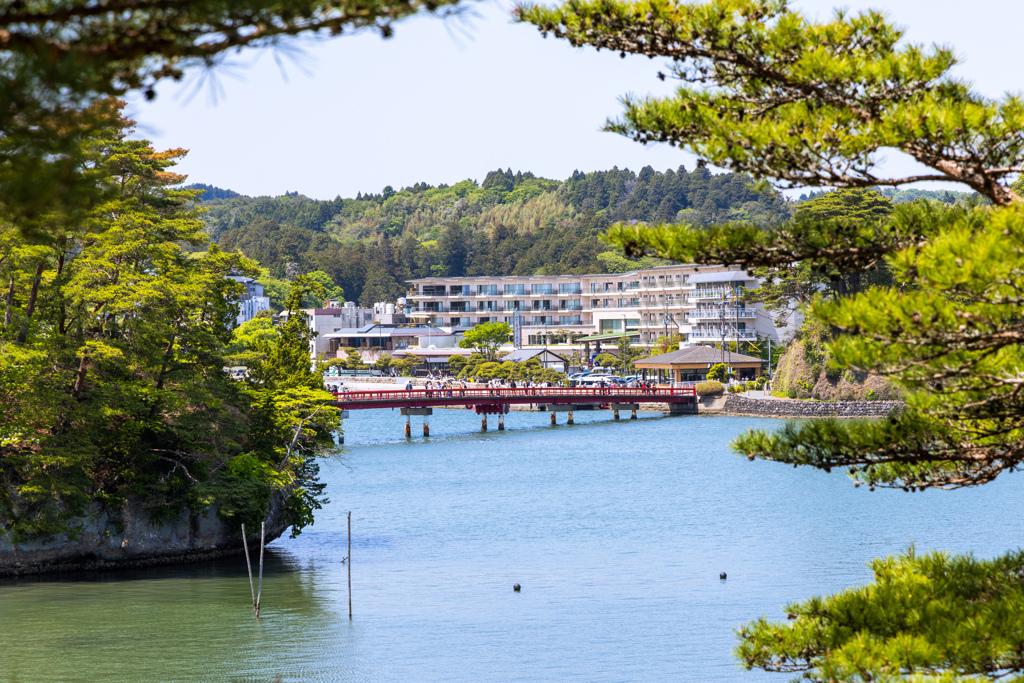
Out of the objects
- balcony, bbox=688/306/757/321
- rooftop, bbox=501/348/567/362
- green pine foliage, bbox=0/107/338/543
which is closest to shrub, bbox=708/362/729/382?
balcony, bbox=688/306/757/321

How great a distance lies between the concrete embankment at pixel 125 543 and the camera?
24500mm

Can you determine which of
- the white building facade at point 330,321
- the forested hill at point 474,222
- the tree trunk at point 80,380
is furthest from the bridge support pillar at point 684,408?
the white building facade at point 330,321

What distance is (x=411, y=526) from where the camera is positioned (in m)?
33.9

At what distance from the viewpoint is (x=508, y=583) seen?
2541cm

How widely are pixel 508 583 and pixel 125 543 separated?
9.86 meters

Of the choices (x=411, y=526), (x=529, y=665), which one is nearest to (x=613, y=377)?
(x=411, y=526)

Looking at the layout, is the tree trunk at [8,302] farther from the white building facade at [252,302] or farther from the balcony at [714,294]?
the white building facade at [252,302]

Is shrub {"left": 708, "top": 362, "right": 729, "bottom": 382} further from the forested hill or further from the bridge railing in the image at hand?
the forested hill

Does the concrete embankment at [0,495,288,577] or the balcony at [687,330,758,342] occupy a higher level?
the balcony at [687,330,758,342]

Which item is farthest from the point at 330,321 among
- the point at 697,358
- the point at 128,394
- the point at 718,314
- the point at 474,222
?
the point at 128,394

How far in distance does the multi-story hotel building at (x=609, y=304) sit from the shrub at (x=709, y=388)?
8428 millimetres

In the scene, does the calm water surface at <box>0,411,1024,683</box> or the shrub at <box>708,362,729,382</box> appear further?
the shrub at <box>708,362,729,382</box>

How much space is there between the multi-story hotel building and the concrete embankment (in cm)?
5481

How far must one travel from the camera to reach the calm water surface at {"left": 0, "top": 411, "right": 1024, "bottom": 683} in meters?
19.2
